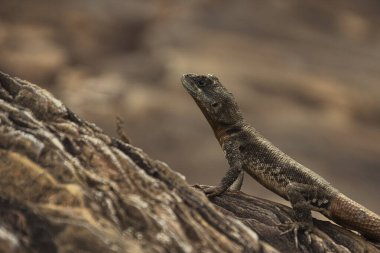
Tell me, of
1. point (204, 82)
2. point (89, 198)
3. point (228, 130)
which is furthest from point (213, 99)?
point (89, 198)

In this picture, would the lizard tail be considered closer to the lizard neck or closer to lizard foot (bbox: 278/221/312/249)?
lizard foot (bbox: 278/221/312/249)

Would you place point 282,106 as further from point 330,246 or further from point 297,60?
point 330,246

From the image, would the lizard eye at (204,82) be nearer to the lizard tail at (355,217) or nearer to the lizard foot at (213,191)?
the lizard foot at (213,191)

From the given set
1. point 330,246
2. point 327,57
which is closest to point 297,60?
point 327,57

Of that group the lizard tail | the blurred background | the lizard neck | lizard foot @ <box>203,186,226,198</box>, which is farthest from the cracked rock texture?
the blurred background

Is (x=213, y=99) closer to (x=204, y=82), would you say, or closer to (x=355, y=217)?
(x=204, y=82)

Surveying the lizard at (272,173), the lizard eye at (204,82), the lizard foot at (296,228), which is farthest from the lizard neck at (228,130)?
the lizard foot at (296,228)
